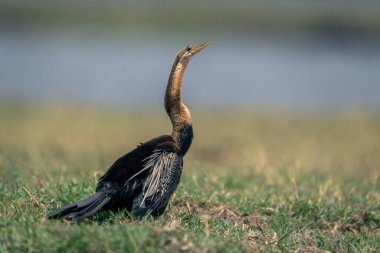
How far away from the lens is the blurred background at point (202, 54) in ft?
57.0

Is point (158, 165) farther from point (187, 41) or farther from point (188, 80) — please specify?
point (187, 41)

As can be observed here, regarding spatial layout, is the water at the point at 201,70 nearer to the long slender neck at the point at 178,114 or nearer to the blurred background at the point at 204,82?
the blurred background at the point at 204,82

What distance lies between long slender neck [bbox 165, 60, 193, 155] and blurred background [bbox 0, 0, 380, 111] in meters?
8.14

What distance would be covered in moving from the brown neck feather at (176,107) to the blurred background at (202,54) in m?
8.13

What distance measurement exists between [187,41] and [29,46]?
4.79 metres

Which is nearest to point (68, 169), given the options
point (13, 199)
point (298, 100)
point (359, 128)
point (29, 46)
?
point (13, 199)

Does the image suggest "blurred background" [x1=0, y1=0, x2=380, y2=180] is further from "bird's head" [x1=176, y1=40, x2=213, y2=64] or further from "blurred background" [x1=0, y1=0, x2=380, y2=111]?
"bird's head" [x1=176, y1=40, x2=213, y2=64]

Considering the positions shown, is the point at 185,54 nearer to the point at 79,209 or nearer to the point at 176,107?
the point at 176,107

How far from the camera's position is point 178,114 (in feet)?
20.5

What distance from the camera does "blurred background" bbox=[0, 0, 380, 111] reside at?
683 inches

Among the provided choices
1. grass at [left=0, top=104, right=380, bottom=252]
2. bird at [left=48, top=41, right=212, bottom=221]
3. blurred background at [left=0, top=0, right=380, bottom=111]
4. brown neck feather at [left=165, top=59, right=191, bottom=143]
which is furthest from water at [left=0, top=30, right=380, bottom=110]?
bird at [left=48, top=41, right=212, bottom=221]

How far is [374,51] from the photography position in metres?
24.2

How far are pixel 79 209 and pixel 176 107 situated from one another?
132 cm

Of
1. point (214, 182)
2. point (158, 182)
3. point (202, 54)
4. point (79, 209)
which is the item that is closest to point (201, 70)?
point (202, 54)
